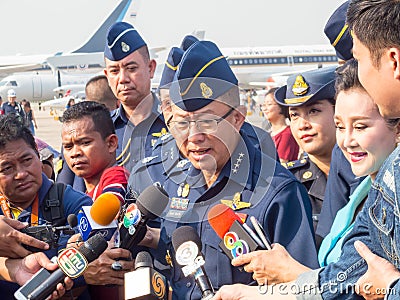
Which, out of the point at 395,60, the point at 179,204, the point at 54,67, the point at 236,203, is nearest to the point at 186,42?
the point at 179,204

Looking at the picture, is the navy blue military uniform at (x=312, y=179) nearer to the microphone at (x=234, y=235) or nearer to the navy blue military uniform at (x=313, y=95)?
the navy blue military uniform at (x=313, y=95)

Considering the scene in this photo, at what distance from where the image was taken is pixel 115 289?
360 cm

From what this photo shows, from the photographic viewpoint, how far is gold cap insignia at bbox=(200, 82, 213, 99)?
3142 millimetres

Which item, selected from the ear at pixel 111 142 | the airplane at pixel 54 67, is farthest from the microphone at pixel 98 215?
the airplane at pixel 54 67

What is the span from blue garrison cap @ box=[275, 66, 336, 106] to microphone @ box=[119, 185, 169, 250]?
1.34 metres

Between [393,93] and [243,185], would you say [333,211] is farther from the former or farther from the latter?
[393,93]

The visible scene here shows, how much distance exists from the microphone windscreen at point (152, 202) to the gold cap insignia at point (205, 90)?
1.43 feet

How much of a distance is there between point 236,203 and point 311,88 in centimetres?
128

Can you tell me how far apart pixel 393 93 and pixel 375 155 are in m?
0.86

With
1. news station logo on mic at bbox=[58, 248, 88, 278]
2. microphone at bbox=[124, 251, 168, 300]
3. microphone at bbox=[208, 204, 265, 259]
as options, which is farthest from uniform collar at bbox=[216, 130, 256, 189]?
news station logo on mic at bbox=[58, 248, 88, 278]

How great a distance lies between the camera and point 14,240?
3.21 m

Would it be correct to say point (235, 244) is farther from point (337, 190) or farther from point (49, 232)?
point (337, 190)

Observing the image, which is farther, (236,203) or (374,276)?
(236,203)

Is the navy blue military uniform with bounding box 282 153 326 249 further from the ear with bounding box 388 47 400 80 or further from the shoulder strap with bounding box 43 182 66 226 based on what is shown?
the ear with bounding box 388 47 400 80
